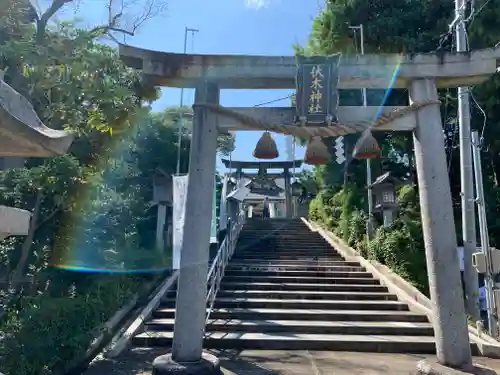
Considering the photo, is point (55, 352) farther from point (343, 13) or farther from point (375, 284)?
point (343, 13)

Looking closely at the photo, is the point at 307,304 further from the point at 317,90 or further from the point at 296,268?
the point at 317,90

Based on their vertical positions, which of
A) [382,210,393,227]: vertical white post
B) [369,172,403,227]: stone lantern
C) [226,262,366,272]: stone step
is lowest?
[226,262,366,272]: stone step

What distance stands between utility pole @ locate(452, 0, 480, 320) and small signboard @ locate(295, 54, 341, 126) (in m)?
4.66

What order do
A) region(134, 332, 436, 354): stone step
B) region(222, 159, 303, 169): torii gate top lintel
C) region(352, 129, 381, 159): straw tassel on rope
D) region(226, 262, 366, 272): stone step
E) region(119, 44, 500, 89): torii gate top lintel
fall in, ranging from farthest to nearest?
region(222, 159, 303, 169): torii gate top lintel < region(226, 262, 366, 272): stone step < region(134, 332, 436, 354): stone step < region(352, 129, 381, 159): straw tassel on rope < region(119, 44, 500, 89): torii gate top lintel

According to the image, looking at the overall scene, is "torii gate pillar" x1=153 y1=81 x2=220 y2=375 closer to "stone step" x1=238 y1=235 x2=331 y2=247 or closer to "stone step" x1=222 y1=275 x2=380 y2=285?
"stone step" x1=222 y1=275 x2=380 y2=285

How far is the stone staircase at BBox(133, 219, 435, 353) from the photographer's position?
292 inches

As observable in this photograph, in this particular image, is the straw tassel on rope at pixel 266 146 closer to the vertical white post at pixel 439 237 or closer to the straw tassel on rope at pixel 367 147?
the straw tassel on rope at pixel 367 147

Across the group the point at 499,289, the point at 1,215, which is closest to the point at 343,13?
the point at 499,289

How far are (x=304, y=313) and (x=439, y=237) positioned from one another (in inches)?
157

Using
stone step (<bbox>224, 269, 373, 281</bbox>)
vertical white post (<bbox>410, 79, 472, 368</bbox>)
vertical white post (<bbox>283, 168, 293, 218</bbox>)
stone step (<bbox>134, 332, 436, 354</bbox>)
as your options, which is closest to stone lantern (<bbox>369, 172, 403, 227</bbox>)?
stone step (<bbox>224, 269, 373, 281</bbox>)

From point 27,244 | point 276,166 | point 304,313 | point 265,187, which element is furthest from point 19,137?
point 265,187

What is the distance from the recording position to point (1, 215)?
2822 millimetres

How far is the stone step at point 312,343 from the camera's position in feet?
23.9

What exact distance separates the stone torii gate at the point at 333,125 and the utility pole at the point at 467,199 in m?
3.76
